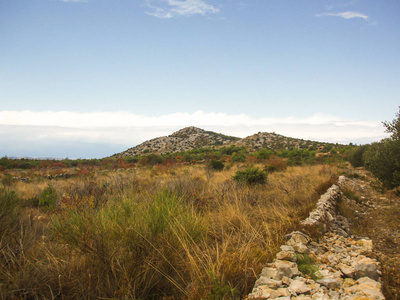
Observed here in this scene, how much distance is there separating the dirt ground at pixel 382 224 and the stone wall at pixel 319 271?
0.21 meters

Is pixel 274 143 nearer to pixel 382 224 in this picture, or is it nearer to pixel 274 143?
pixel 274 143

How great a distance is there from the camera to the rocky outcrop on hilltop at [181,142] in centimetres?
5158

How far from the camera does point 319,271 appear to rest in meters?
3.32

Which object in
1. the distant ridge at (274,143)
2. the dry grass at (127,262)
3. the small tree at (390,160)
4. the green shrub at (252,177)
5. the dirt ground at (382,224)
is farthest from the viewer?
the distant ridge at (274,143)

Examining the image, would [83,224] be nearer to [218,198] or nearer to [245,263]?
[245,263]

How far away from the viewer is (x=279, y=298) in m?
2.46

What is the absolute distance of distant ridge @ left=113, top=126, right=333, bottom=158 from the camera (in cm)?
4538

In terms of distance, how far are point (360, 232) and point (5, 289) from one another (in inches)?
284

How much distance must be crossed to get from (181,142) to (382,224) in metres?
52.0

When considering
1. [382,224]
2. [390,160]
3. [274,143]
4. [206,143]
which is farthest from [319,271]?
[206,143]

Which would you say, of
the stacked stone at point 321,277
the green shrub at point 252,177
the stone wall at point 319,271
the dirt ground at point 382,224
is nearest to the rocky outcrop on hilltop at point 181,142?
the green shrub at point 252,177

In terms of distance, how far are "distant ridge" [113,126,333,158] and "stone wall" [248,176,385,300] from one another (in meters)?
37.4

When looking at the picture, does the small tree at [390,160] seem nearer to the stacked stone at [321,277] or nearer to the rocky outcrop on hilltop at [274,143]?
the stacked stone at [321,277]

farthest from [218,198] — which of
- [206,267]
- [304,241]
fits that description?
[206,267]
